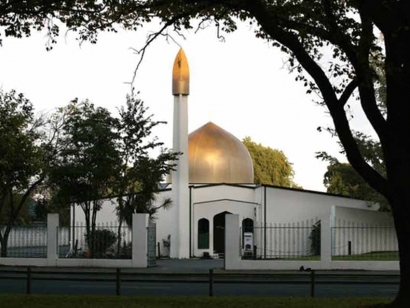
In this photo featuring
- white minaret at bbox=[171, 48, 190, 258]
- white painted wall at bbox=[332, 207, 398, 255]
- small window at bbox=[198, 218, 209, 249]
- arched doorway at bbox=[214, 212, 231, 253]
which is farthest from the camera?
arched doorway at bbox=[214, 212, 231, 253]

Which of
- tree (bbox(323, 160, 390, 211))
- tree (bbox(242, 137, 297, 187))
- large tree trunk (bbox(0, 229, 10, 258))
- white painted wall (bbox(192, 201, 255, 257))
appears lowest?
large tree trunk (bbox(0, 229, 10, 258))

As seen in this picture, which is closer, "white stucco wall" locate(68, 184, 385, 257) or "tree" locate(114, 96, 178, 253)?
"tree" locate(114, 96, 178, 253)

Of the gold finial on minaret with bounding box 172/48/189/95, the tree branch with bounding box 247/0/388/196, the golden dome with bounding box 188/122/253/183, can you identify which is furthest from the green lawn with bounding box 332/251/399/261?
the tree branch with bounding box 247/0/388/196

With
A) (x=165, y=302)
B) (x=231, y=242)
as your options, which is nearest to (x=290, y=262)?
(x=231, y=242)

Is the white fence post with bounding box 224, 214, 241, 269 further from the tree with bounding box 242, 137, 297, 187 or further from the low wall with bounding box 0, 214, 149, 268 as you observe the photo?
the tree with bounding box 242, 137, 297, 187

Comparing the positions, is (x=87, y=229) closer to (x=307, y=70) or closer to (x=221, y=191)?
(x=221, y=191)

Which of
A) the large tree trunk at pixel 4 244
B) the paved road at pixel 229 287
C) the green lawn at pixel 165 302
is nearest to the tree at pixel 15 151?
the large tree trunk at pixel 4 244

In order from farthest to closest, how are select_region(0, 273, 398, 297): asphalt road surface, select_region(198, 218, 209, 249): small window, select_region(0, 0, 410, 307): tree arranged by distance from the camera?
1. select_region(198, 218, 209, 249): small window
2. select_region(0, 273, 398, 297): asphalt road surface
3. select_region(0, 0, 410, 307): tree

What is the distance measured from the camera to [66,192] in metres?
34.8

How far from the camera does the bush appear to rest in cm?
3350

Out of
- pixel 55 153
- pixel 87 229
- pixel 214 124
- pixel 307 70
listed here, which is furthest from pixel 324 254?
pixel 214 124

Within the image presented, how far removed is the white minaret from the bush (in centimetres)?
1020

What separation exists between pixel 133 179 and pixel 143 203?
1885 millimetres

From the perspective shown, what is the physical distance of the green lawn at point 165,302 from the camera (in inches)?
620
